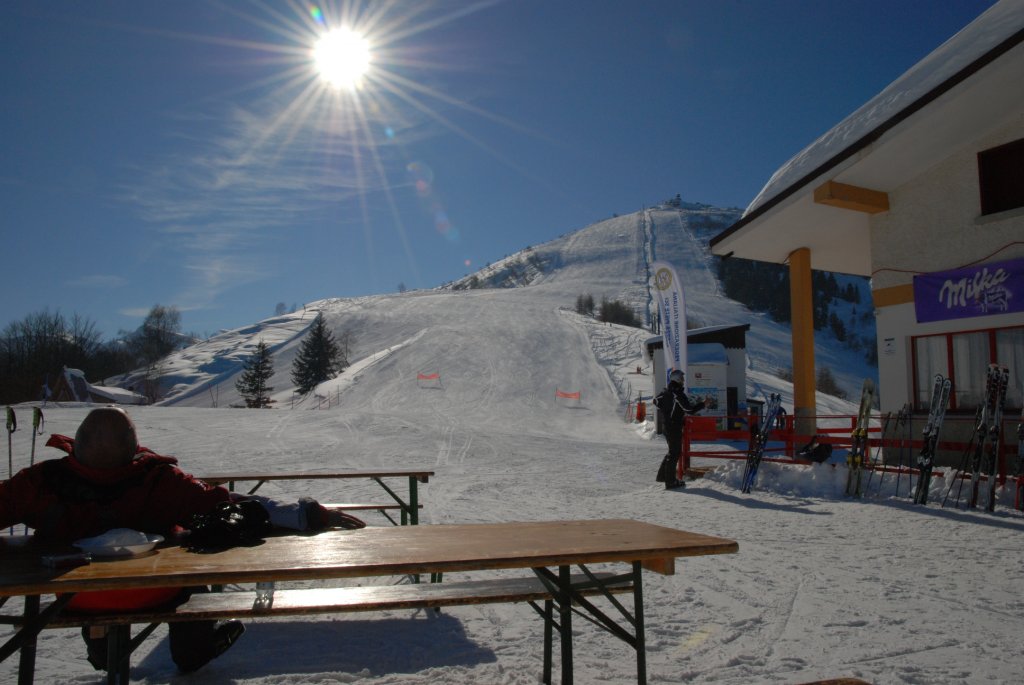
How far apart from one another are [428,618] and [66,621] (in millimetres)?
2520

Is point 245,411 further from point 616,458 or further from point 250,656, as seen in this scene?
point 250,656

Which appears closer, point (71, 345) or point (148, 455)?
point (148, 455)

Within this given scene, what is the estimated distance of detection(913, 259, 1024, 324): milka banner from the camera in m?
10.1

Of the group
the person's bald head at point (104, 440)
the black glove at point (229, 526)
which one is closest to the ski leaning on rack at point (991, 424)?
the black glove at point (229, 526)

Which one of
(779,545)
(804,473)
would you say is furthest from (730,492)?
(779,545)

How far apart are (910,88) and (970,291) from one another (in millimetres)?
3524

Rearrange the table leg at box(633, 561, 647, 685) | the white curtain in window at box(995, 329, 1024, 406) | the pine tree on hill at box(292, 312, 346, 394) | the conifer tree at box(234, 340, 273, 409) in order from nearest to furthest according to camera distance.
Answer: the table leg at box(633, 561, 647, 685) → the white curtain in window at box(995, 329, 1024, 406) → the pine tree on hill at box(292, 312, 346, 394) → the conifer tree at box(234, 340, 273, 409)

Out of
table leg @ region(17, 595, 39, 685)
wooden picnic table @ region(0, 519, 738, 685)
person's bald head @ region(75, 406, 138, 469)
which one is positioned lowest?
table leg @ region(17, 595, 39, 685)

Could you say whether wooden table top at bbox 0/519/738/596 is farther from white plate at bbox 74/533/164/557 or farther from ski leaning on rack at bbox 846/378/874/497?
ski leaning on rack at bbox 846/378/874/497

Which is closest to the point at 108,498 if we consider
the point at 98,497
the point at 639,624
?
the point at 98,497

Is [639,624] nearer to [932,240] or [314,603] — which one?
[314,603]

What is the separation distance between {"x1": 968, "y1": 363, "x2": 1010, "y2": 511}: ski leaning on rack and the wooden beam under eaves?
14.5 ft

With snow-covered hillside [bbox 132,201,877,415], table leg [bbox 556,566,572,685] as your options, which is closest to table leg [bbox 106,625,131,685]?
table leg [bbox 556,566,572,685]

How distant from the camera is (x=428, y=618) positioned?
15.9 feet
